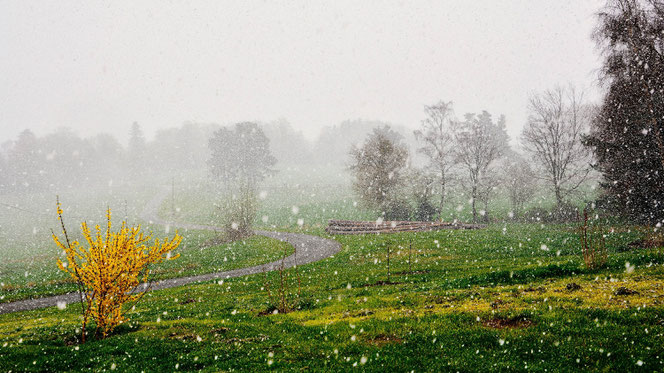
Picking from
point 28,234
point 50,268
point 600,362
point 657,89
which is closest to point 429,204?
point 657,89

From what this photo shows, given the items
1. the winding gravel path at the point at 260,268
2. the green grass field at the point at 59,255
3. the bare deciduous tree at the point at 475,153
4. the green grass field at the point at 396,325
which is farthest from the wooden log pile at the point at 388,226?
the green grass field at the point at 396,325

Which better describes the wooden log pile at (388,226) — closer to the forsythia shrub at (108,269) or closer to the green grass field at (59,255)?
the green grass field at (59,255)

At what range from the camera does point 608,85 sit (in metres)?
21.8

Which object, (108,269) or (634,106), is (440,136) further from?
(108,269)

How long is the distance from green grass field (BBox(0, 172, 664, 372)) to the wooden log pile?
42.2ft

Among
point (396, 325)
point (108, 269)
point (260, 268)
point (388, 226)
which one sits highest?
point (108, 269)

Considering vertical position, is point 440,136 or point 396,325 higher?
point 440,136

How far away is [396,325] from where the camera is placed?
920 centimetres

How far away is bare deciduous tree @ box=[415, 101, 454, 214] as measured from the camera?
37719 millimetres

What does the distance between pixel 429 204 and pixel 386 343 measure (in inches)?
1264

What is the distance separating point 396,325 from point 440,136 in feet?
107

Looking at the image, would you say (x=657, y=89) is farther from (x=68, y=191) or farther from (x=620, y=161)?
(x=68, y=191)

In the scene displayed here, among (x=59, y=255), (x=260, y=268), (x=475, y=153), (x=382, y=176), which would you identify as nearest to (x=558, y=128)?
(x=475, y=153)

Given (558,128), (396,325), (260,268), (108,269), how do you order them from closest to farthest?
(396,325) < (108,269) < (260,268) < (558,128)
